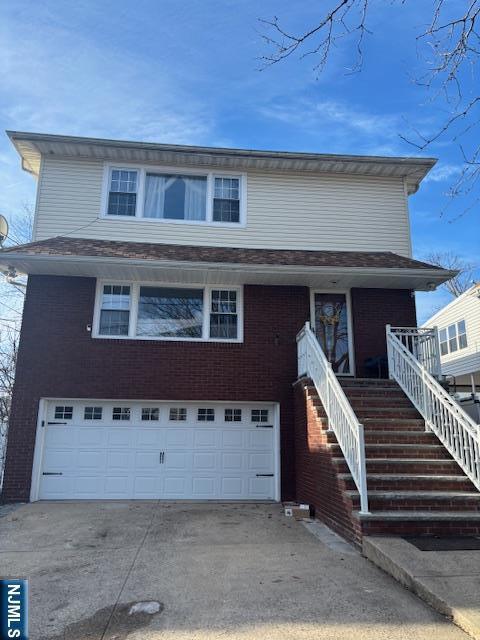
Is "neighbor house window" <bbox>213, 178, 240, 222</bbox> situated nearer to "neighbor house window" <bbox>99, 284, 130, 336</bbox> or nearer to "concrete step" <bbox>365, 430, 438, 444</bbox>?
"neighbor house window" <bbox>99, 284, 130, 336</bbox>

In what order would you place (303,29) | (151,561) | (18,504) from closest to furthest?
1. (303,29)
2. (151,561)
3. (18,504)

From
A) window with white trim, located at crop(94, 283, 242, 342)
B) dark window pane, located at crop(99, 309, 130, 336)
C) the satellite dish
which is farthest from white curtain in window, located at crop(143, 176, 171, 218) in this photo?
the satellite dish

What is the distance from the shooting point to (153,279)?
10375 mm

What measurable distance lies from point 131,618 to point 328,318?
798 cm

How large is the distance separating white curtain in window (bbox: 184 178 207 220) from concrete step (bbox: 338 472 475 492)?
705cm

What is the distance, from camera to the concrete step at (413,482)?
21.2ft

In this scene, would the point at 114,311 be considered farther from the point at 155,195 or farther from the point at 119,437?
the point at 155,195

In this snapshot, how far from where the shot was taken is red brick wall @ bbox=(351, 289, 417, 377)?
34.6 feet

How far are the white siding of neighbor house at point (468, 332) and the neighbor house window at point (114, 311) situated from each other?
13430 millimetres

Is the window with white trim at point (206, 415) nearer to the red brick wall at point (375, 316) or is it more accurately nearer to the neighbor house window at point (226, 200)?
the red brick wall at point (375, 316)

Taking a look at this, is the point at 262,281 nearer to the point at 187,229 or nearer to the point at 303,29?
the point at 187,229

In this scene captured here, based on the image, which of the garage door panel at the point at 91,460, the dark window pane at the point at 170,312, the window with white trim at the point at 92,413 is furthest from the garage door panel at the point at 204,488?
the dark window pane at the point at 170,312

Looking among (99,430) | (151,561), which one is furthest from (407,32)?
(99,430)

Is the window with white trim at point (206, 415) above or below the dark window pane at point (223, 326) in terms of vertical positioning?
below
